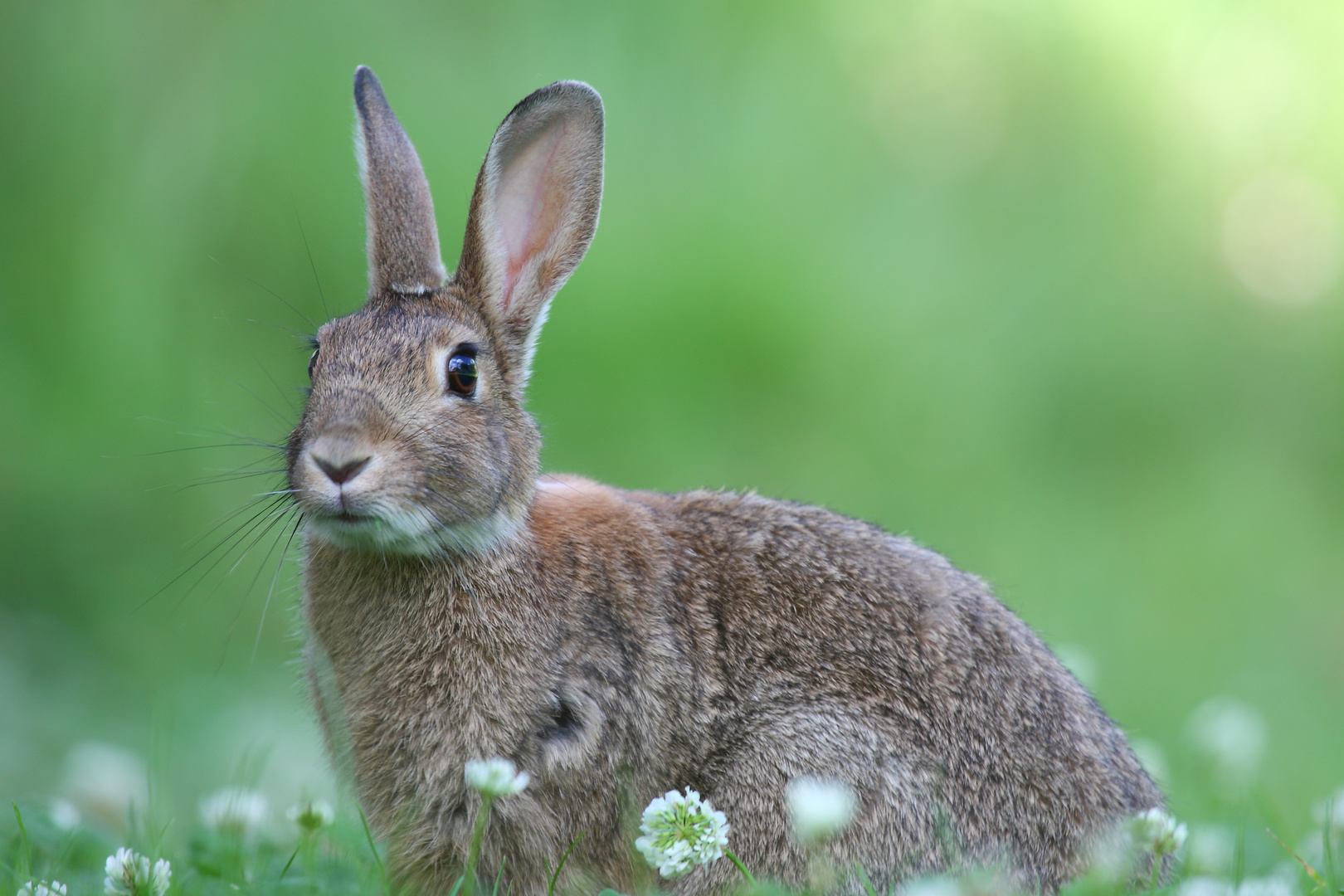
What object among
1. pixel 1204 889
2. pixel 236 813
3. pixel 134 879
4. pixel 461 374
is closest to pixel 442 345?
pixel 461 374

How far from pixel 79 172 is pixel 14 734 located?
11.0ft

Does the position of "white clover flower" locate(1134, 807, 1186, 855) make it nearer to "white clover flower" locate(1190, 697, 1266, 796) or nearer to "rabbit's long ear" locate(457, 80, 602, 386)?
"white clover flower" locate(1190, 697, 1266, 796)

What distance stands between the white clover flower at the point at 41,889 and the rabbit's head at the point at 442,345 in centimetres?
116

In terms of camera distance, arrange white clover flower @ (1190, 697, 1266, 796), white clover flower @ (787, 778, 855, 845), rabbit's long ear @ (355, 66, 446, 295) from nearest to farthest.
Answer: white clover flower @ (787, 778, 855, 845) → rabbit's long ear @ (355, 66, 446, 295) → white clover flower @ (1190, 697, 1266, 796)

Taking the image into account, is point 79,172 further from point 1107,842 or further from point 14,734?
point 1107,842

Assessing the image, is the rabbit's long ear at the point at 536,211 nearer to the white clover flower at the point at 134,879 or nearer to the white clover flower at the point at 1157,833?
the white clover flower at the point at 134,879

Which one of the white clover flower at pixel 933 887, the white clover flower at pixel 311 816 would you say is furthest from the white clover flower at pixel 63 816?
the white clover flower at pixel 933 887

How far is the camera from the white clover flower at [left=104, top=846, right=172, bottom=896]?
339 cm

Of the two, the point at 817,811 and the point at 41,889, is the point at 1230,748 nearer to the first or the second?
the point at 817,811

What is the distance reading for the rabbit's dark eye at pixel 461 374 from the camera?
4.12m

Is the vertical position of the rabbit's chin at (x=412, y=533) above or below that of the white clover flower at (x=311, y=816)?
above

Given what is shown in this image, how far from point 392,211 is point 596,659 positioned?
1.73 m

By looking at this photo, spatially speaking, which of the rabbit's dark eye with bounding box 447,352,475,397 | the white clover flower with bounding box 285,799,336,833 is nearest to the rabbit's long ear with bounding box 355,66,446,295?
the rabbit's dark eye with bounding box 447,352,475,397

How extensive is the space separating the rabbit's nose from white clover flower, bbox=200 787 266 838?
3.95 feet
